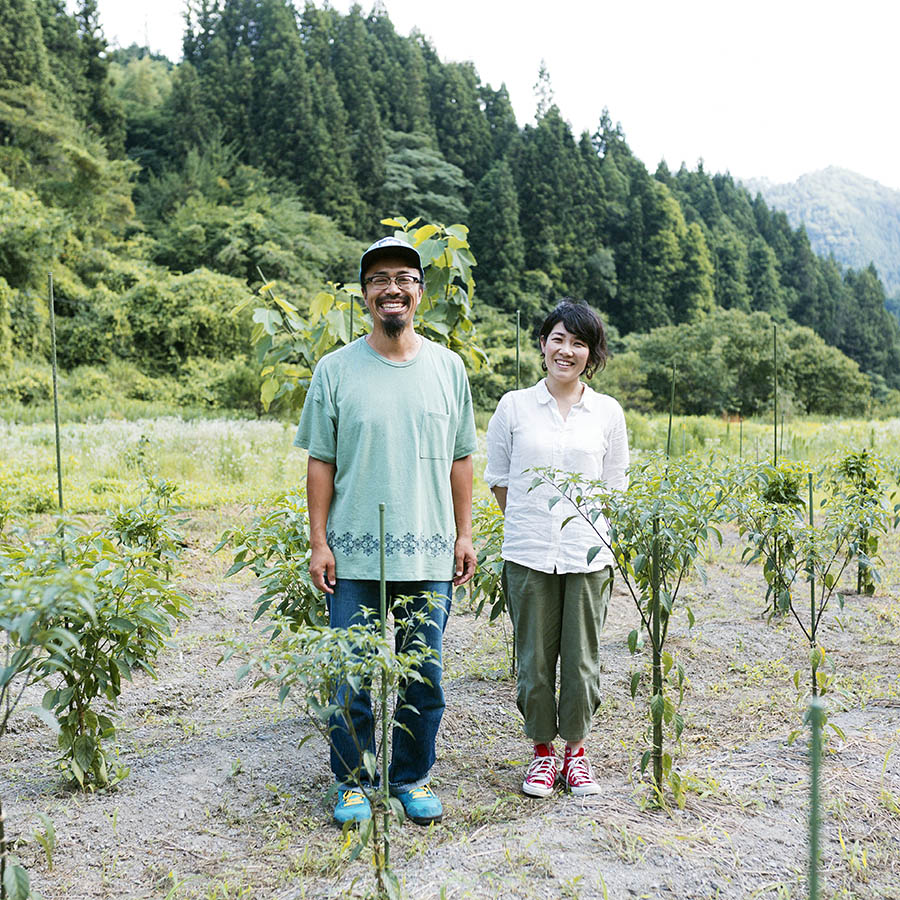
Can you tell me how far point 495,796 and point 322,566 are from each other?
33.0 inches

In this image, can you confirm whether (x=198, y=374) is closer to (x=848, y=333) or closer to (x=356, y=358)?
(x=356, y=358)

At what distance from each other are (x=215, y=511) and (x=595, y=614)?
4547mm

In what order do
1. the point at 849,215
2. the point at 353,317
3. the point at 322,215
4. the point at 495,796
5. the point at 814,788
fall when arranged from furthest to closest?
the point at 849,215 < the point at 322,215 < the point at 353,317 < the point at 495,796 < the point at 814,788

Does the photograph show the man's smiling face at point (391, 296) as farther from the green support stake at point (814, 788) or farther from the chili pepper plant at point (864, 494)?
the chili pepper plant at point (864, 494)

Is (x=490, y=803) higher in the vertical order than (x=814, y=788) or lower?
lower

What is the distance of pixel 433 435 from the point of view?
2.16 meters

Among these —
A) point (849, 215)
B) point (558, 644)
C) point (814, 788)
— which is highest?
point (849, 215)

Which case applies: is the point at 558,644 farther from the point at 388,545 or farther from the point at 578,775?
the point at 388,545

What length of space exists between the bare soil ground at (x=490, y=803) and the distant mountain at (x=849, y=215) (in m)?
85.2

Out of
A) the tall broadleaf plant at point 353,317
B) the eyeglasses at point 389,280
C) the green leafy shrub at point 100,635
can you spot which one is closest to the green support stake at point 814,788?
the eyeglasses at point 389,280

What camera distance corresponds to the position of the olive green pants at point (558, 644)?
2.27 m

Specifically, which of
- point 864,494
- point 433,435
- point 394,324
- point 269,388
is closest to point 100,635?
point 433,435

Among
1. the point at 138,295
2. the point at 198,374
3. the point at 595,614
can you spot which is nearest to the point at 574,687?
the point at 595,614

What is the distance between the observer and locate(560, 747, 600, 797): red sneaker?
228cm
